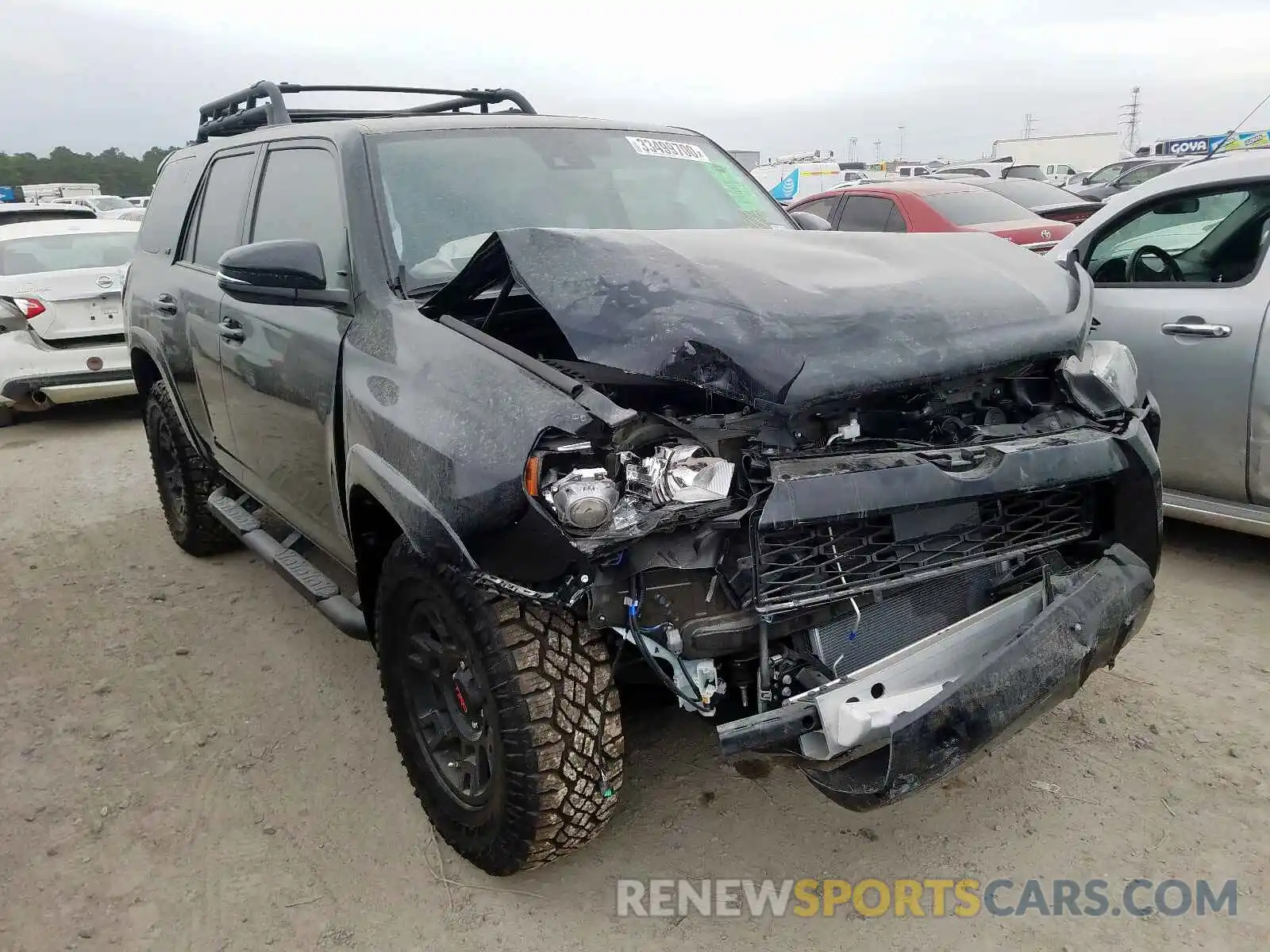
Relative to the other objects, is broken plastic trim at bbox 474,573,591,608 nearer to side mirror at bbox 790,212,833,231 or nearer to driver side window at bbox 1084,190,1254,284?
side mirror at bbox 790,212,833,231

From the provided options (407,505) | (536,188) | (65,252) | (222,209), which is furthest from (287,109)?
(65,252)

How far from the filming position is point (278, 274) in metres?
2.67

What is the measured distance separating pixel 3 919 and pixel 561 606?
5.70 ft

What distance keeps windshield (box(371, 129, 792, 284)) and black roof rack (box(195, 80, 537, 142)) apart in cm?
107

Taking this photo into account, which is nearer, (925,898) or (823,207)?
(925,898)

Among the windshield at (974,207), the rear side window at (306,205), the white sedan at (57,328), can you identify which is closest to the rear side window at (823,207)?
the windshield at (974,207)

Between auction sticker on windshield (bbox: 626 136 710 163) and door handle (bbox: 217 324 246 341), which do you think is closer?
door handle (bbox: 217 324 246 341)

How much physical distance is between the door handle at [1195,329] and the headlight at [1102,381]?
1322 mm

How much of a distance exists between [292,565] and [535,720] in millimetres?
1657

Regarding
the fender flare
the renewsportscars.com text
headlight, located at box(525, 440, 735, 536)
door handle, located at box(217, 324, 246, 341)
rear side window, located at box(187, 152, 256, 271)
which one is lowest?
the renewsportscars.com text

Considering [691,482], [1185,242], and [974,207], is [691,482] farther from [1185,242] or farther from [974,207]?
[974,207]

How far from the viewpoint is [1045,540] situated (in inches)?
96.0

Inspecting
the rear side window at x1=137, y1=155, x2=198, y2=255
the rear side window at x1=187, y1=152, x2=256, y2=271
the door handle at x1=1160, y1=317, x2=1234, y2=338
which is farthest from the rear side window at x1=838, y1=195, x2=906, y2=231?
the rear side window at x1=187, y1=152, x2=256, y2=271

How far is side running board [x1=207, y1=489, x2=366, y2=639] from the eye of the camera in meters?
3.02
